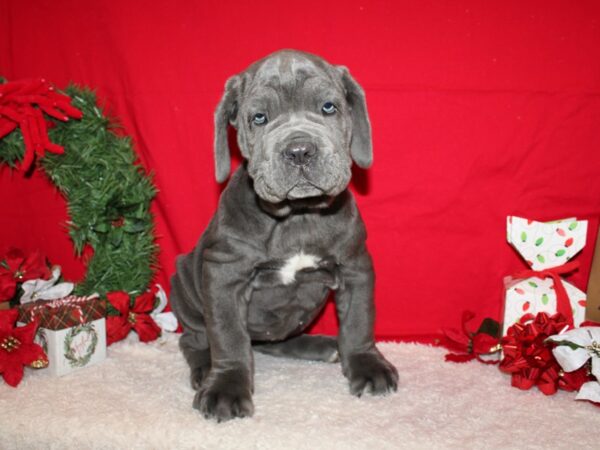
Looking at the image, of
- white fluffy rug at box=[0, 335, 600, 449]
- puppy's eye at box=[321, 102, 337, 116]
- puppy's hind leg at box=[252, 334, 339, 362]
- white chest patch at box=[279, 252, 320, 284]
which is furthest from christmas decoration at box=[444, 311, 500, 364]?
puppy's eye at box=[321, 102, 337, 116]

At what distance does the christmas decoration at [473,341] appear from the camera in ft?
8.80

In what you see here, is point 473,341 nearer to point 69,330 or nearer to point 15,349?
point 69,330

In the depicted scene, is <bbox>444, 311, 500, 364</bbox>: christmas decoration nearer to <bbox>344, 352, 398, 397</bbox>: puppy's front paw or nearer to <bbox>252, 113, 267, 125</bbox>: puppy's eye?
<bbox>344, 352, 398, 397</bbox>: puppy's front paw

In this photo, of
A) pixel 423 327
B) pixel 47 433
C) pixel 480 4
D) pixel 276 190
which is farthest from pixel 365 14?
pixel 47 433

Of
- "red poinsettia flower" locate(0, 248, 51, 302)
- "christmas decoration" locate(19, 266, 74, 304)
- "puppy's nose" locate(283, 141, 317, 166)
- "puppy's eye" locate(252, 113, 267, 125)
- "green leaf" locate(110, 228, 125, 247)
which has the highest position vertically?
"puppy's eye" locate(252, 113, 267, 125)

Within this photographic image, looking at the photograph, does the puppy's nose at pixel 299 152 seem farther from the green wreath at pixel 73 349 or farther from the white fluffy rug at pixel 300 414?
the green wreath at pixel 73 349

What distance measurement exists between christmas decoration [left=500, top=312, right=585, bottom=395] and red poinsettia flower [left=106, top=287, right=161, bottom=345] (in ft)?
5.38

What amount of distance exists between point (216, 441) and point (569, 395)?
1.38 m

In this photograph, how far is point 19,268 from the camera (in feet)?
9.55

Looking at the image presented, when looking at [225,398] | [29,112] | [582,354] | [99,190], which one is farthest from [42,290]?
[582,354]

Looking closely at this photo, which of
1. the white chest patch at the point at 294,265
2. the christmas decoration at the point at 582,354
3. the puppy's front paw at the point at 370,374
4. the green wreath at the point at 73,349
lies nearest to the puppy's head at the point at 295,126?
the white chest patch at the point at 294,265

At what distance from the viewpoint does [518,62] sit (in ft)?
9.25

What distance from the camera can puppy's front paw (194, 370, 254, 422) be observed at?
2205 millimetres

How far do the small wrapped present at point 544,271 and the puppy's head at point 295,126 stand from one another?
84 cm
